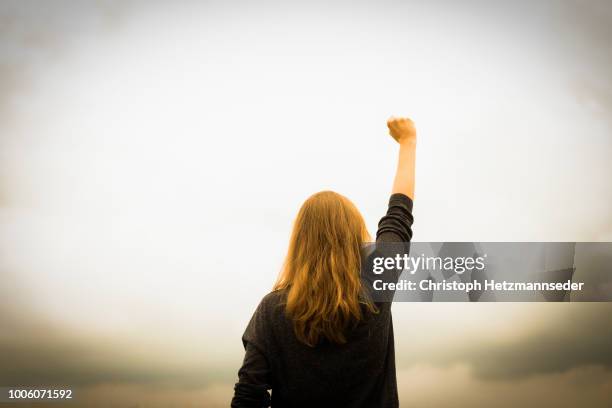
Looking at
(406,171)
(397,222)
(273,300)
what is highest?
(406,171)

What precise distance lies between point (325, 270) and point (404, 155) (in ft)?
0.90

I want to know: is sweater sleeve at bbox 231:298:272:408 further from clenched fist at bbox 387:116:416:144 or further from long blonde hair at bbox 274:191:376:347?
clenched fist at bbox 387:116:416:144

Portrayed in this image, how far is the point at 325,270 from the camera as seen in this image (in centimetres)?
89

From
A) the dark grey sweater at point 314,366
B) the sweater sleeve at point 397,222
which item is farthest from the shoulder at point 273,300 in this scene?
the sweater sleeve at point 397,222

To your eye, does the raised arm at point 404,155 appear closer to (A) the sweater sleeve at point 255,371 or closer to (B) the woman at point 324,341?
(B) the woman at point 324,341

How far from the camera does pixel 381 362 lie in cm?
87

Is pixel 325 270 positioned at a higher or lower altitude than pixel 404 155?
lower

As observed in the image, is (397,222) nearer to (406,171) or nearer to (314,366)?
(406,171)

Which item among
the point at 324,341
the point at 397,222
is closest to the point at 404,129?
the point at 397,222

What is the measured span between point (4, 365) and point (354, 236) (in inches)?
137

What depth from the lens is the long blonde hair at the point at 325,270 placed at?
85 centimetres

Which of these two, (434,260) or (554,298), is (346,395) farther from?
(554,298)

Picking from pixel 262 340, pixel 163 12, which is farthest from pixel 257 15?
pixel 262 340

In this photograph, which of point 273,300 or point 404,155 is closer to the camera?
point 273,300
